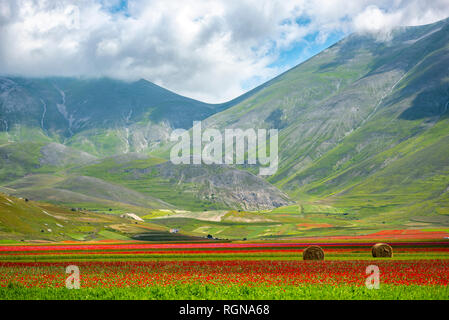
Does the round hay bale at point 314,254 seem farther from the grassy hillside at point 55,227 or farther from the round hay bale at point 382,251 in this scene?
the grassy hillside at point 55,227

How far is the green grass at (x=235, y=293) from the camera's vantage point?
83.0 feet

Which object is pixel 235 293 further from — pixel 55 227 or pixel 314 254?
pixel 55 227

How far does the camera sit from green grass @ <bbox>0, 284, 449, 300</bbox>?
25312 mm

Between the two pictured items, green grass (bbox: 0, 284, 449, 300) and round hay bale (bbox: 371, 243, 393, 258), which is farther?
round hay bale (bbox: 371, 243, 393, 258)

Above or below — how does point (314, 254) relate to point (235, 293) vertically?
below

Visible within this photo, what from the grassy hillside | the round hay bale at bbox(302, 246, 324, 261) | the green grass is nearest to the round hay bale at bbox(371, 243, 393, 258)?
the round hay bale at bbox(302, 246, 324, 261)

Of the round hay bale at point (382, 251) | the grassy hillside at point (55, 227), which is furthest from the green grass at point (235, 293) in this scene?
the grassy hillside at point (55, 227)

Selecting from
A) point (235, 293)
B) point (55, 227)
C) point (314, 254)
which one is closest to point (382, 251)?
point (314, 254)

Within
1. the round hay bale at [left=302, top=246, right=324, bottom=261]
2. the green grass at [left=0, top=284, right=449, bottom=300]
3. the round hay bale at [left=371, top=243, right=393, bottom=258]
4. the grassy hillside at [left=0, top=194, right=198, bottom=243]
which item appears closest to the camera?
the green grass at [left=0, top=284, right=449, bottom=300]

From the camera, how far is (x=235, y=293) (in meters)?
26.3

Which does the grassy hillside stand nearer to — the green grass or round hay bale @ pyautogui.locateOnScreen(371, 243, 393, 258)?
round hay bale @ pyautogui.locateOnScreen(371, 243, 393, 258)

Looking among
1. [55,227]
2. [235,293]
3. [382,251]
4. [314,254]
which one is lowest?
[55,227]

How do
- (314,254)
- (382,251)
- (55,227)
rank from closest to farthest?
(314,254) < (382,251) < (55,227)
